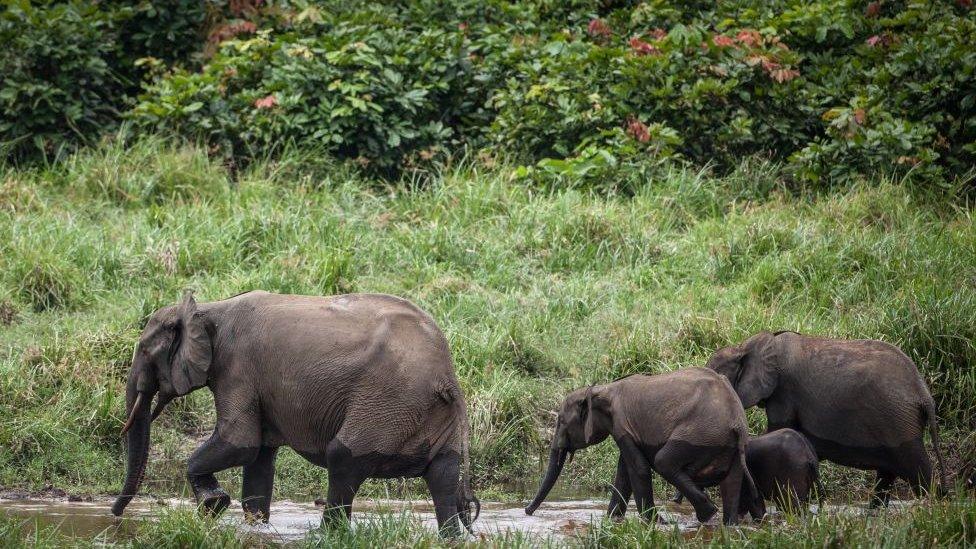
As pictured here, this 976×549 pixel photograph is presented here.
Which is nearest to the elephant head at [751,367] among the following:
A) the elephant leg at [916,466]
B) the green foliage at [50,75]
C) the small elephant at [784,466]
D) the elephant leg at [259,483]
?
the small elephant at [784,466]

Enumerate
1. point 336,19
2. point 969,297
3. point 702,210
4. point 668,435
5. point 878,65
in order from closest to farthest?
1. point 668,435
2. point 969,297
3. point 702,210
4. point 878,65
5. point 336,19

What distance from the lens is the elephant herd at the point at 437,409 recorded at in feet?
22.8

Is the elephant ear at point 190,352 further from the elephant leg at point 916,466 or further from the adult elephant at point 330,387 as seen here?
the elephant leg at point 916,466

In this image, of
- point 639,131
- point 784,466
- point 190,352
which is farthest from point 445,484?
point 639,131

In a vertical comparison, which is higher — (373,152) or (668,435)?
(668,435)

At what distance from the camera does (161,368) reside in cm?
754

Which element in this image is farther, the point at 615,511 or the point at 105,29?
the point at 105,29

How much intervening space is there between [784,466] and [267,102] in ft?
26.7

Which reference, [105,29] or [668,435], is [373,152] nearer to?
[105,29]

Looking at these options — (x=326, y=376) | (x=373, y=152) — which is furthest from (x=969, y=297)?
(x=373, y=152)

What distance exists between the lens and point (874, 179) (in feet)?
42.5

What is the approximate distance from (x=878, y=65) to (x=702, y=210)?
271cm

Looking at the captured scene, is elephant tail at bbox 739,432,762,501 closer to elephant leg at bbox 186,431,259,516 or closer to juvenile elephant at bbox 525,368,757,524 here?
juvenile elephant at bbox 525,368,757,524

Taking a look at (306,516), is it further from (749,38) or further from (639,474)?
(749,38)
